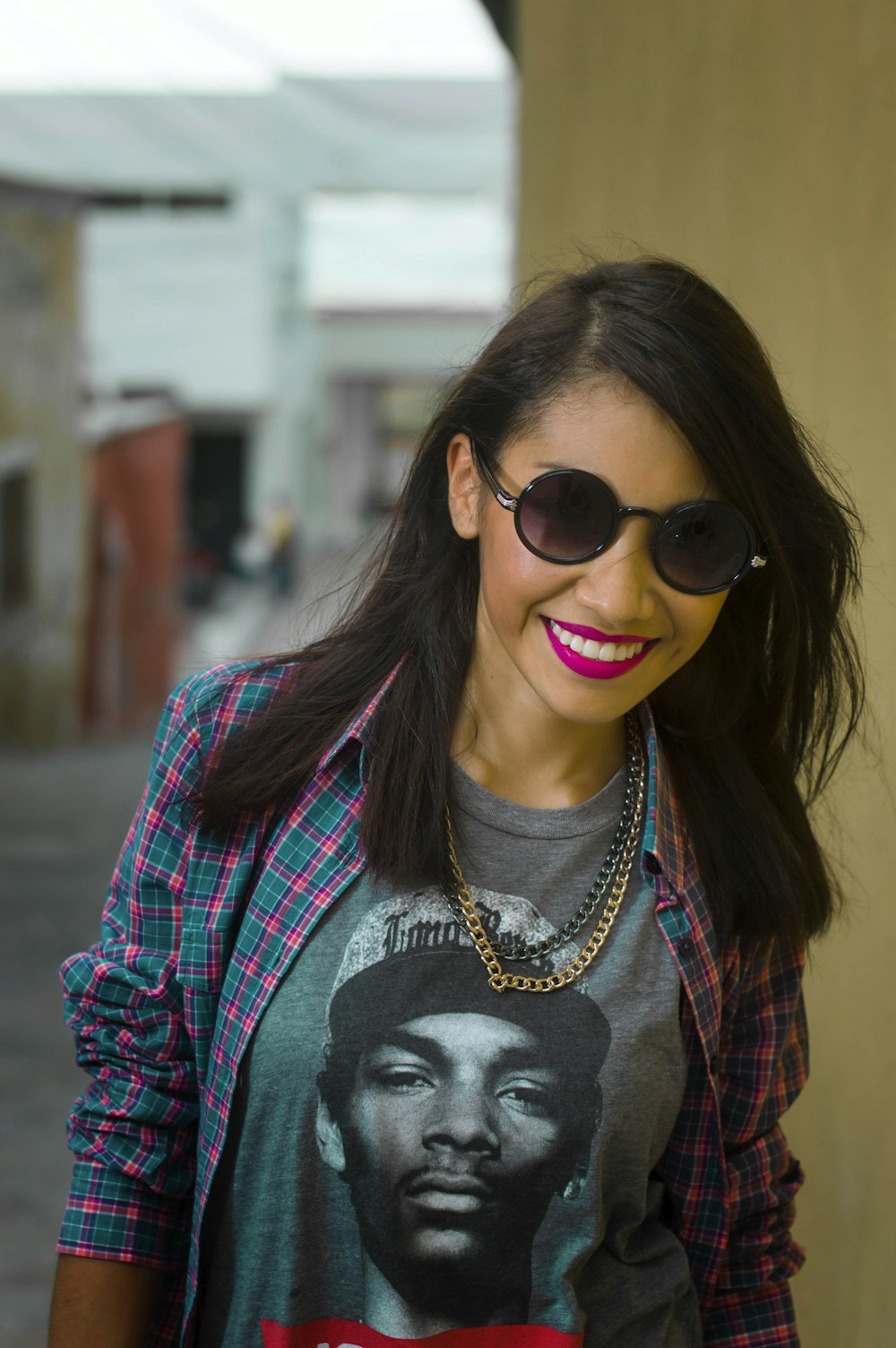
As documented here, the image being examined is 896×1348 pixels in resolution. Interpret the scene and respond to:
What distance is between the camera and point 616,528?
4.95 ft

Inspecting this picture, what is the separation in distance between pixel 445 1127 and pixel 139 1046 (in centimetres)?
32

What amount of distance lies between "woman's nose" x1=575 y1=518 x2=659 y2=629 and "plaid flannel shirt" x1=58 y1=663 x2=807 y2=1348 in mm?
275

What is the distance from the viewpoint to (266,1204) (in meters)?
1.59

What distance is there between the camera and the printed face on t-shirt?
154 centimetres

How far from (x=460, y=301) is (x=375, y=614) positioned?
90.1ft

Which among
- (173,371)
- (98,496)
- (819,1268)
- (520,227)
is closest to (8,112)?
(98,496)

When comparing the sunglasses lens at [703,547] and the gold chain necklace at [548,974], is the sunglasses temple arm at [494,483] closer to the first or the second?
the sunglasses lens at [703,547]

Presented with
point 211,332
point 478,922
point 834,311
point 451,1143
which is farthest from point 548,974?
point 211,332

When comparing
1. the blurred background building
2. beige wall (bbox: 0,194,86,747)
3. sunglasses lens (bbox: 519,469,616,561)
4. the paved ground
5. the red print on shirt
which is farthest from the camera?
beige wall (bbox: 0,194,86,747)

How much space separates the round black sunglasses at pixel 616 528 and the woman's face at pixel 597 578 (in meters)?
0.01

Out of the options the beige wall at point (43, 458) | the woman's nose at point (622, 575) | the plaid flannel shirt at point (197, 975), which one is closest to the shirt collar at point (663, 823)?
the plaid flannel shirt at point (197, 975)

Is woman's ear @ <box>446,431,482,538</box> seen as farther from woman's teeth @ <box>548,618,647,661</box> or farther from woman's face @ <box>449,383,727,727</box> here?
woman's teeth @ <box>548,618,647,661</box>

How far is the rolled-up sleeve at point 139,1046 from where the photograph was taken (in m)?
1.58

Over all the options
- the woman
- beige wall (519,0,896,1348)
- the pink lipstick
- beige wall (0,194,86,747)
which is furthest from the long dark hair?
beige wall (0,194,86,747)
